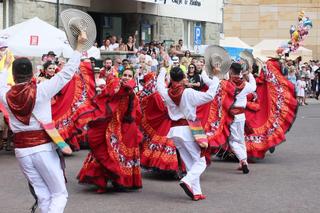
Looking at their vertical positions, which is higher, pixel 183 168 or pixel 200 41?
pixel 200 41

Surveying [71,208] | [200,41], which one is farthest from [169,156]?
[200,41]

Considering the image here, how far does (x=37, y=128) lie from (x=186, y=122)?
2.91 meters

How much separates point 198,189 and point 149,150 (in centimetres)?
165

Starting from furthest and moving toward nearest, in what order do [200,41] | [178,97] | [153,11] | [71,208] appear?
[200,41] < [153,11] < [178,97] < [71,208]

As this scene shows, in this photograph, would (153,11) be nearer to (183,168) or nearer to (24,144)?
(183,168)

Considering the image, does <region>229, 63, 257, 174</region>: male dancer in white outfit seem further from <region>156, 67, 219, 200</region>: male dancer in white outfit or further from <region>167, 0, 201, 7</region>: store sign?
<region>167, 0, 201, 7</region>: store sign

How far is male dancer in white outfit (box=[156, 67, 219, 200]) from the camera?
342 inches

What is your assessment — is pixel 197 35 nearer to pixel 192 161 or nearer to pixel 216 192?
pixel 216 192

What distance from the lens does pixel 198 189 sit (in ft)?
28.9

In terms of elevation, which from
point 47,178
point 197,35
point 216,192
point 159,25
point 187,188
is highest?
point 159,25

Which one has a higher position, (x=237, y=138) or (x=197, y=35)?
(x=197, y=35)

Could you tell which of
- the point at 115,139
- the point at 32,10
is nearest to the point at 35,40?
the point at 32,10

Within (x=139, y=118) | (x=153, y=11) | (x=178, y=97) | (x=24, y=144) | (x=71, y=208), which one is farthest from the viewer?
(x=153, y=11)

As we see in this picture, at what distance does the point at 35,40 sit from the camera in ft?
52.9
